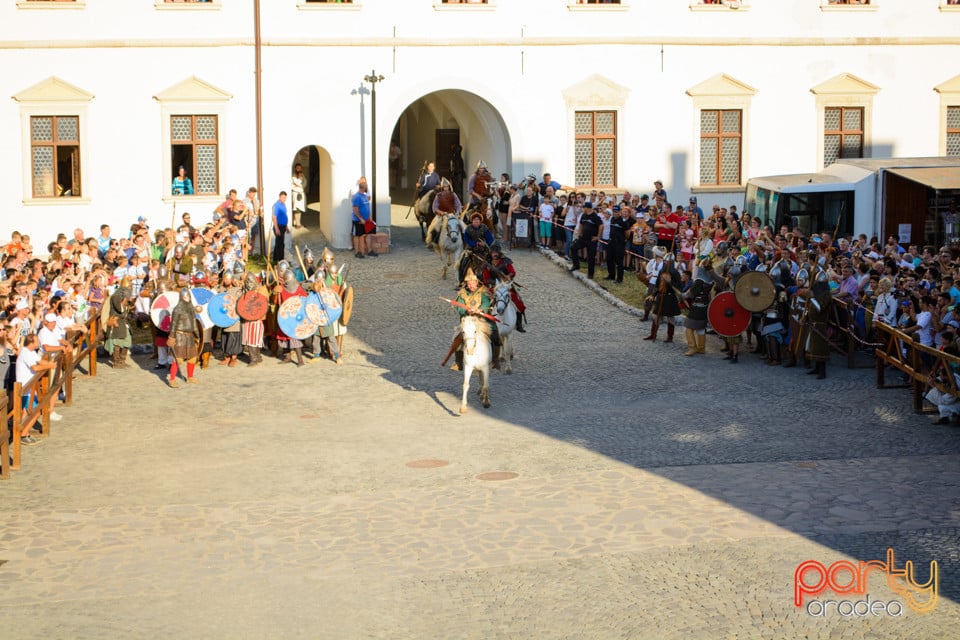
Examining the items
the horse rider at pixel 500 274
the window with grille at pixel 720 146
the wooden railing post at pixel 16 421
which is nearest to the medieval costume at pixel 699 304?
the horse rider at pixel 500 274

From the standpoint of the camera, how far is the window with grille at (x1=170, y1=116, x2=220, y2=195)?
3120cm

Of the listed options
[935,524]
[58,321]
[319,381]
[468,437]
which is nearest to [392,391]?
[319,381]

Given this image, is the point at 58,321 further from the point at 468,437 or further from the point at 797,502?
the point at 797,502

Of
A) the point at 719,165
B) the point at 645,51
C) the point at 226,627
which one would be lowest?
the point at 226,627

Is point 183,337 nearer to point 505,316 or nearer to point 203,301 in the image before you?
point 203,301

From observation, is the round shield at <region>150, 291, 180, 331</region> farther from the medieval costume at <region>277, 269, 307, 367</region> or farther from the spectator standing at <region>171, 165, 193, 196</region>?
the spectator standing at <region>171, 165, 193, 196</region>

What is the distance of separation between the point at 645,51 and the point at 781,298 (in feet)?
44.2

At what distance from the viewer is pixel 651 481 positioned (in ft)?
48.2

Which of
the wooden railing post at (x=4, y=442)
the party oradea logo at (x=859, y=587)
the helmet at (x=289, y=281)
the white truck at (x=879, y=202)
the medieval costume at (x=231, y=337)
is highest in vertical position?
the white truck at (x=879, y=202)

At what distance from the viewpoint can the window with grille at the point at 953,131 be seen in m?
33.9

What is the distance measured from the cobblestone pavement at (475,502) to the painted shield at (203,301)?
2.82 ft

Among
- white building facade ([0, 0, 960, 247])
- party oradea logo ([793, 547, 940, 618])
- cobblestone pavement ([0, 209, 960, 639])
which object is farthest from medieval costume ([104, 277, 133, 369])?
party oradea logo ([793, 547, 940, 618])

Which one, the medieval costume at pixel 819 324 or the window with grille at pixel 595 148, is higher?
the window with grille at pixel 595 148

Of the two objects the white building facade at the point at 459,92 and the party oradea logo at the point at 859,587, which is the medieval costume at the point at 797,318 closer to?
the party oradea logo at the point at 859,587
